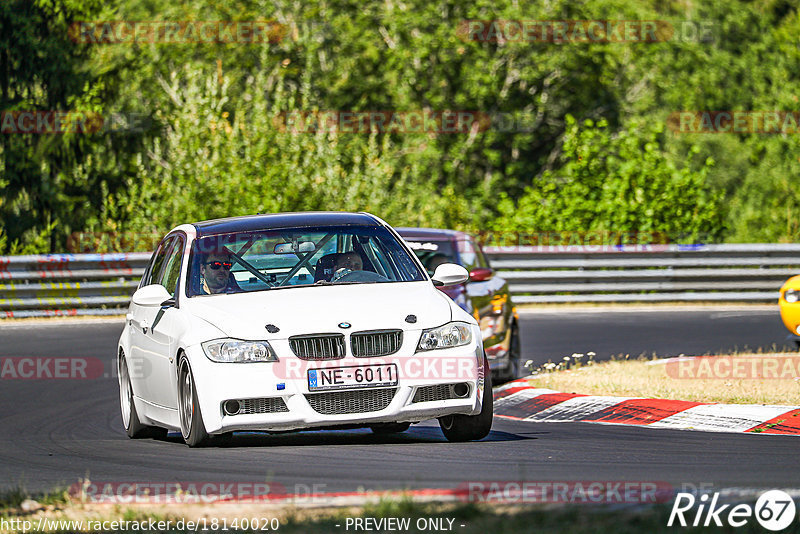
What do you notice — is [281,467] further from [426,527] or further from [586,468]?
[426,527]

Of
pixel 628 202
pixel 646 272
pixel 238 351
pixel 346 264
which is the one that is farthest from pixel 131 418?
pixel 628 202

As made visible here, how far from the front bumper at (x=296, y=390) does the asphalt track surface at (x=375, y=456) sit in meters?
0.20

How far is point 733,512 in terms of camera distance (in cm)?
620

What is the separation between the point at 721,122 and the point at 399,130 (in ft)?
57.2

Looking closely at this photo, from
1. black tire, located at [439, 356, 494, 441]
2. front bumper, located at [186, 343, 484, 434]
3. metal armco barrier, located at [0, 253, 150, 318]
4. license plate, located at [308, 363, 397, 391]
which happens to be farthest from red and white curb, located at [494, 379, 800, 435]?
metal armco barrier, located at [0, 253, 150, 318]

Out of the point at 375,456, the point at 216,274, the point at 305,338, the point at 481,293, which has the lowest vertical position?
the point at 481,293

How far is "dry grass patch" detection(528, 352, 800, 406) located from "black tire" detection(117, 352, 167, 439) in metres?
3.67

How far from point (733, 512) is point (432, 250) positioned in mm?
8720

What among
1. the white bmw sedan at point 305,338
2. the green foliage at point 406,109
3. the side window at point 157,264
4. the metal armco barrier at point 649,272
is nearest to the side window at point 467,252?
the side window at point 157,264

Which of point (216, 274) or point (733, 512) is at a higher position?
point (216, 274)

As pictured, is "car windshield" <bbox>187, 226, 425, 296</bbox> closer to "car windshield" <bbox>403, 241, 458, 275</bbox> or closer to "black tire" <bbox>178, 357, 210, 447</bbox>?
"black tire" <bbox>178, 357, 210, 447</bbox>

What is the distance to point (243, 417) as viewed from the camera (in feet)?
29.2

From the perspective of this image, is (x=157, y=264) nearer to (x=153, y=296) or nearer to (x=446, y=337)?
(x=153, y=296)

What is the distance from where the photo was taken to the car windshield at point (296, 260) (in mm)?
9906
